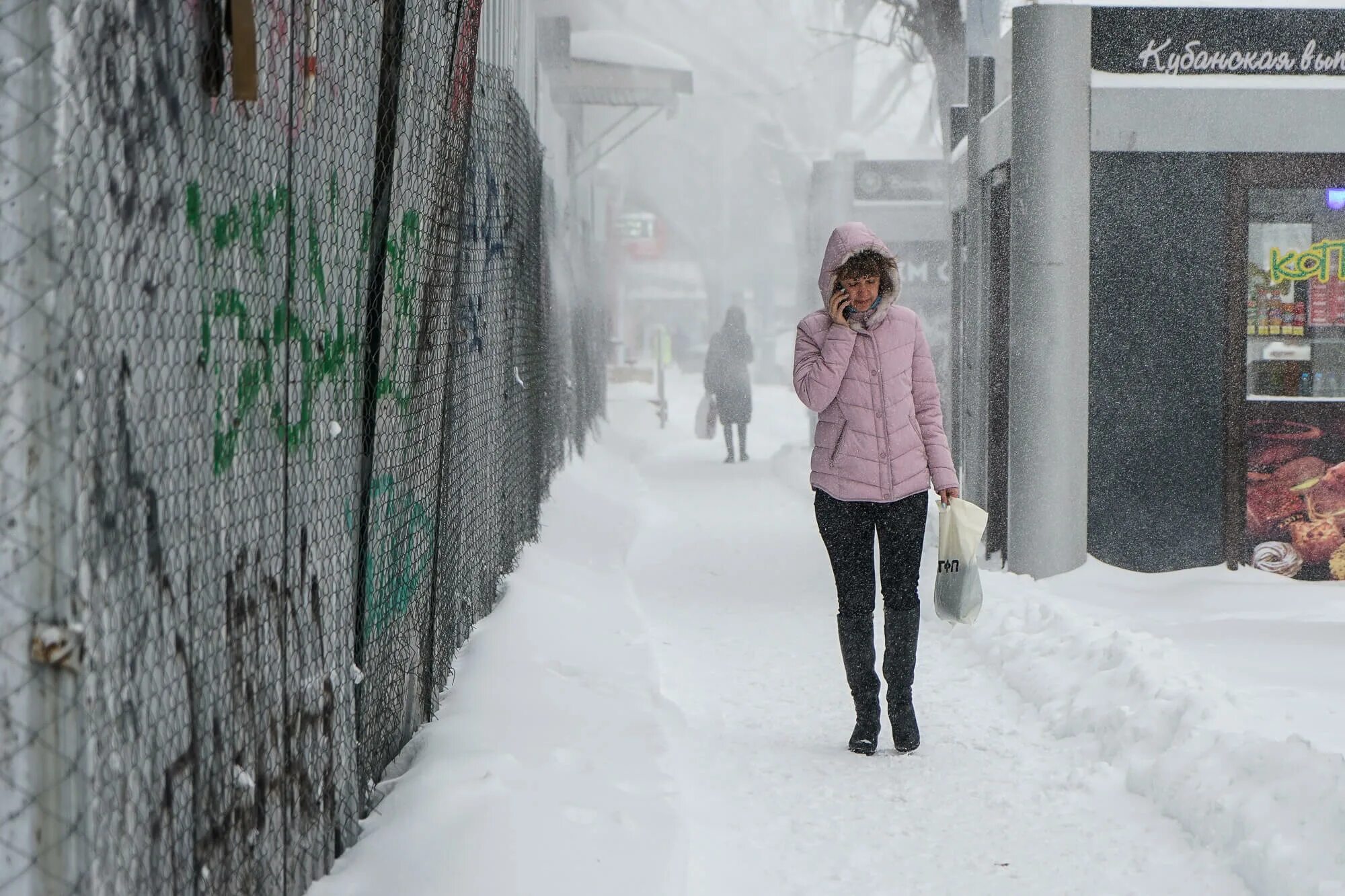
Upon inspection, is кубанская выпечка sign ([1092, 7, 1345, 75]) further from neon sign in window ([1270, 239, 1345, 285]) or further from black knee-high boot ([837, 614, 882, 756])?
black knee-high boot ([837, 614, 882, 756])

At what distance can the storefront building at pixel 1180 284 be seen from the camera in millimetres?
7539

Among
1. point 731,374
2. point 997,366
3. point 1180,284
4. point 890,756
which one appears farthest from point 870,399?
point 731,374

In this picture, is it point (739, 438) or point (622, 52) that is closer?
point (739, 438)

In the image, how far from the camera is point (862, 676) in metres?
4.66

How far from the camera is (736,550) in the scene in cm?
972

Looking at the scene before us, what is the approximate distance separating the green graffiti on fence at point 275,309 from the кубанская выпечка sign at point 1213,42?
16.8ft

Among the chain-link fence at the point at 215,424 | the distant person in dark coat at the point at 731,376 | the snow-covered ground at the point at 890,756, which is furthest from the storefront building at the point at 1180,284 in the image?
the distant person in dark coat at the point at 731,376

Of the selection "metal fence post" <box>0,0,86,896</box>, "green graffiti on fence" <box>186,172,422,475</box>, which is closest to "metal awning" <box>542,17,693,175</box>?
"green graffiti on fence" <box>186,172,422,475</box>

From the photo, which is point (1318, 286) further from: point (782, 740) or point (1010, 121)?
point (782, 740)

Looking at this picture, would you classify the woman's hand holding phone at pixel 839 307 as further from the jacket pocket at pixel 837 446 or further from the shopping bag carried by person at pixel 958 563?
the shopping bag carried by person at pixel 958 563

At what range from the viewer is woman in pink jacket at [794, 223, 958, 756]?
15.0 ft

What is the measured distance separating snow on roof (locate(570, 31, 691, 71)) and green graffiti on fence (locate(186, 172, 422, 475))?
14.4 metres

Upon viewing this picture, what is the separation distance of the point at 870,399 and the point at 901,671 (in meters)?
0.87

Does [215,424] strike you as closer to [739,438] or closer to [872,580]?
[872,580]
